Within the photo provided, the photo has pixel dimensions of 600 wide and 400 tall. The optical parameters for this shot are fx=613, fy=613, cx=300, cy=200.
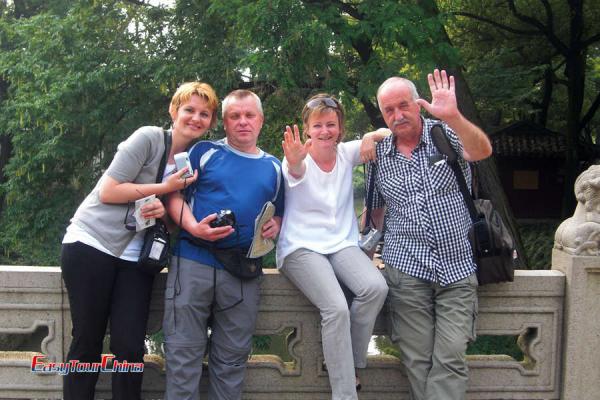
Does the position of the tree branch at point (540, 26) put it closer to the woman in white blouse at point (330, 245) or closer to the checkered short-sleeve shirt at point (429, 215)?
the checkered short-sleeve shirt at point (429, 215)

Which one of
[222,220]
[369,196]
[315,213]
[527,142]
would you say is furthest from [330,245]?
[527,142]

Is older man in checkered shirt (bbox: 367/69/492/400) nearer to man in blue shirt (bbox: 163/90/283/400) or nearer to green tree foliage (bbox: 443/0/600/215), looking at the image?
man in blue shirt (bbox: 163/90/283/400)

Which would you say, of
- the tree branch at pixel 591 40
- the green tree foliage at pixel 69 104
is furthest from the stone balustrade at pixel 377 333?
the tree branch at pixel 591 40

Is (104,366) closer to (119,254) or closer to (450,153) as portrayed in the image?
(119,254)

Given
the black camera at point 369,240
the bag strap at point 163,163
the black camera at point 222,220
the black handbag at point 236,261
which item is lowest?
the black handbag at point 236,261

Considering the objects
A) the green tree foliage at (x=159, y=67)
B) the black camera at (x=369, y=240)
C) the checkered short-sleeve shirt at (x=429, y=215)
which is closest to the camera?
the checkered short-sleeve shirt at (x=429, y=215)

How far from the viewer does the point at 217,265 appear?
300cm

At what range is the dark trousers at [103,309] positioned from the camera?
285cm

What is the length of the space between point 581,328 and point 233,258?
1.99 meters

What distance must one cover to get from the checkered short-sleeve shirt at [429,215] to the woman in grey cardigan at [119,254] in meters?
1.05

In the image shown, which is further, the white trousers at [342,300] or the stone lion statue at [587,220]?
the stone lion statue at [587,220]

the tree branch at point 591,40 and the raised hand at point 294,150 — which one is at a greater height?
the tree branch at point 591,40

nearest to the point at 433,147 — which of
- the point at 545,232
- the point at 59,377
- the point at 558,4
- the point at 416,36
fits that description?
the point at 59,377

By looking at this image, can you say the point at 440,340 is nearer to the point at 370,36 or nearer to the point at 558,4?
the point at 370,36
